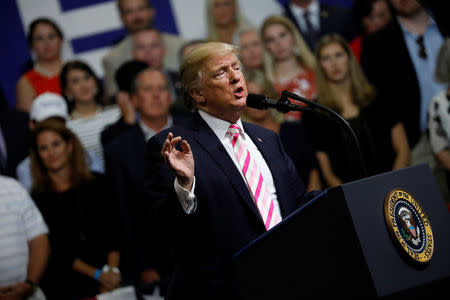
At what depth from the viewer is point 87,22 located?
16.8 feet

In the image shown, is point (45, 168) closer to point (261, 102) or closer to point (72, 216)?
point (72, 216)

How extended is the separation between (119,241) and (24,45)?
2054mm

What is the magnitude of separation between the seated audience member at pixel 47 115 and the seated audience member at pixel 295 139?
1.29m

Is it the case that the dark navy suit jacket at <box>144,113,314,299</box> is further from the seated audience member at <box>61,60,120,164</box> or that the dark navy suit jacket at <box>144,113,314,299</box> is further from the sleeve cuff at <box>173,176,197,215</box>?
the seated audience member at <box>61,60,120,164</box>

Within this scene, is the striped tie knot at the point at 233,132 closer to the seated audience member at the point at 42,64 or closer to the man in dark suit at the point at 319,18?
the seated audience member at the point at 42,64

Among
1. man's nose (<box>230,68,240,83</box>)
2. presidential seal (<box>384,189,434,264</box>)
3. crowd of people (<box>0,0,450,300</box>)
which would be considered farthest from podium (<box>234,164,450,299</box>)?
crowd of people (<box>0,0,450,300</box>)

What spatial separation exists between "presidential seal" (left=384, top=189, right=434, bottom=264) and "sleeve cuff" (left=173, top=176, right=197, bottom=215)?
0.64 m

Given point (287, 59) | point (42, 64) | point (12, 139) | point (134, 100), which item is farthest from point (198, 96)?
point (42, 64)

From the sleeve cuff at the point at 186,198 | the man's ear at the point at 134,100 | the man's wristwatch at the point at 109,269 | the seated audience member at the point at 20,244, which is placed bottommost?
the man's wristwatch at the point at 109,269

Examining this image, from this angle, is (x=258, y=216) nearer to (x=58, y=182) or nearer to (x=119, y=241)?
(x=119, y=241)

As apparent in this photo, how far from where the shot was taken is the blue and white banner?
4.87 metres

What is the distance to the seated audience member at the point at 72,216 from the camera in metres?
3.90

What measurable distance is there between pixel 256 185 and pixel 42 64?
342cm

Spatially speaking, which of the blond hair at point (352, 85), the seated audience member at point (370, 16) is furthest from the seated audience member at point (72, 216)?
the seated audience member at point (370, 16)
